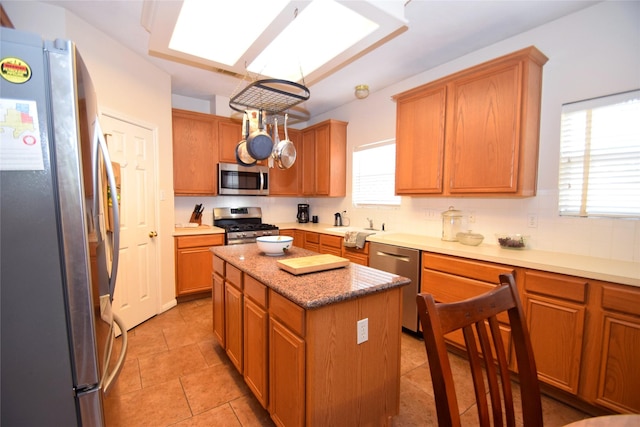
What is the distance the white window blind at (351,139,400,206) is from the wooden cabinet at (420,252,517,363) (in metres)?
1.22

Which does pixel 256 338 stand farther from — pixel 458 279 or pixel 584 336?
pixel 584 336

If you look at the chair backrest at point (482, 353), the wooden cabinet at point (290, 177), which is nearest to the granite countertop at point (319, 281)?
the chair backrest at point (482, 353)

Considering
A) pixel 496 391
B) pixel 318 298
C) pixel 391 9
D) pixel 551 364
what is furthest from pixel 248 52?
pixel 551 364

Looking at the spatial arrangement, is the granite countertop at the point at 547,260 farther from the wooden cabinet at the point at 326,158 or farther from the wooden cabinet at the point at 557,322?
the wooden cabinet at the point at 326,158

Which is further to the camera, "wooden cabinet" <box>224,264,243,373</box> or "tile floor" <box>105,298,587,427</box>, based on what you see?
"wooden cabinet" <box>224,264,243,373</box>

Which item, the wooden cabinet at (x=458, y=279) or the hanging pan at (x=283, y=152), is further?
the wooden cabinet at (x=458, y=279)

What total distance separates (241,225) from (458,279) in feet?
9.44

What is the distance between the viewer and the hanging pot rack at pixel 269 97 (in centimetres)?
152

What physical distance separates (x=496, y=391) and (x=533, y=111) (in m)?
2.25

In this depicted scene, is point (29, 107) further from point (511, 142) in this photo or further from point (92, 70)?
point (511, 142)

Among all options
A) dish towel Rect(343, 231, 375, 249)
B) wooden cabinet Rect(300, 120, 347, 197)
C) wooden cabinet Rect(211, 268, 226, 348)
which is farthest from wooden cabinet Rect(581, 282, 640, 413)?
wooden cabinet Rect(300, 120, 347, 197)

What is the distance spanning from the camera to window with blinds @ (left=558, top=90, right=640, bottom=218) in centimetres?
188

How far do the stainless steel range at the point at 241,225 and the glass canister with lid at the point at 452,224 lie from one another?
7.44ft

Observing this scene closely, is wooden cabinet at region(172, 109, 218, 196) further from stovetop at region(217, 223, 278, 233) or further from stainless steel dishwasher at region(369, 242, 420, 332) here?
stainless steel dishwasher at region(369, 242, 420, 332)
